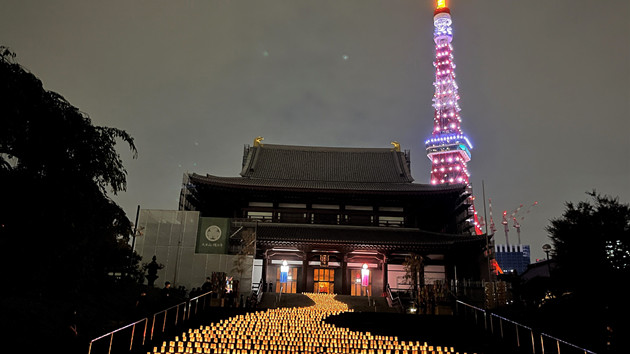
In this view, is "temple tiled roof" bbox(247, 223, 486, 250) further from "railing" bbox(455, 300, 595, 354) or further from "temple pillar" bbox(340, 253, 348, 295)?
"railing" bbox(455, 300, 595, 354)

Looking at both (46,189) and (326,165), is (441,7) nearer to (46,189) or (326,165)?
(326,165)

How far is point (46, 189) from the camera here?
645cm

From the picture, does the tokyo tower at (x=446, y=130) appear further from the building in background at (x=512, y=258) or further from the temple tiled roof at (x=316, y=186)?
the building in background at (x=512, y=258)

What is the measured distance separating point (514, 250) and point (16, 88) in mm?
178913

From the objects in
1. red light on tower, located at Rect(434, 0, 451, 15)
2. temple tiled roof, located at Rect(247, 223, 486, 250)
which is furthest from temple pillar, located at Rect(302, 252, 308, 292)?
red light on tower, located at Rect(434, 0, 451, 15)

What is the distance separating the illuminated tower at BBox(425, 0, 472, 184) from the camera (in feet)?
178

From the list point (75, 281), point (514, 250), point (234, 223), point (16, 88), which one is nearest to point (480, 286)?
point (234, 223)

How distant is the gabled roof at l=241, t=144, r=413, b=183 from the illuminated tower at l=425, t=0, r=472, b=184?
23.2 metres

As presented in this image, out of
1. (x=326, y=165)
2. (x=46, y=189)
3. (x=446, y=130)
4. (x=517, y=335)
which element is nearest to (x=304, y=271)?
(x=326, y=165)

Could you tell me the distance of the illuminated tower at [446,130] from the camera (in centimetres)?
5428

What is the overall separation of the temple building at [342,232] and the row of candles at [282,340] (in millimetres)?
10622

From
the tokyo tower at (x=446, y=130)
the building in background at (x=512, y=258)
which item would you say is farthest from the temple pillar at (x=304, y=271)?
the building in background at (x=512, y=258)

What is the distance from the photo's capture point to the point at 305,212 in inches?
1045

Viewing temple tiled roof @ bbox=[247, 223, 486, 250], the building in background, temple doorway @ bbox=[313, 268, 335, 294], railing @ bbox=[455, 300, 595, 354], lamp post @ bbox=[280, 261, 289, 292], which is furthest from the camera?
the building in background
